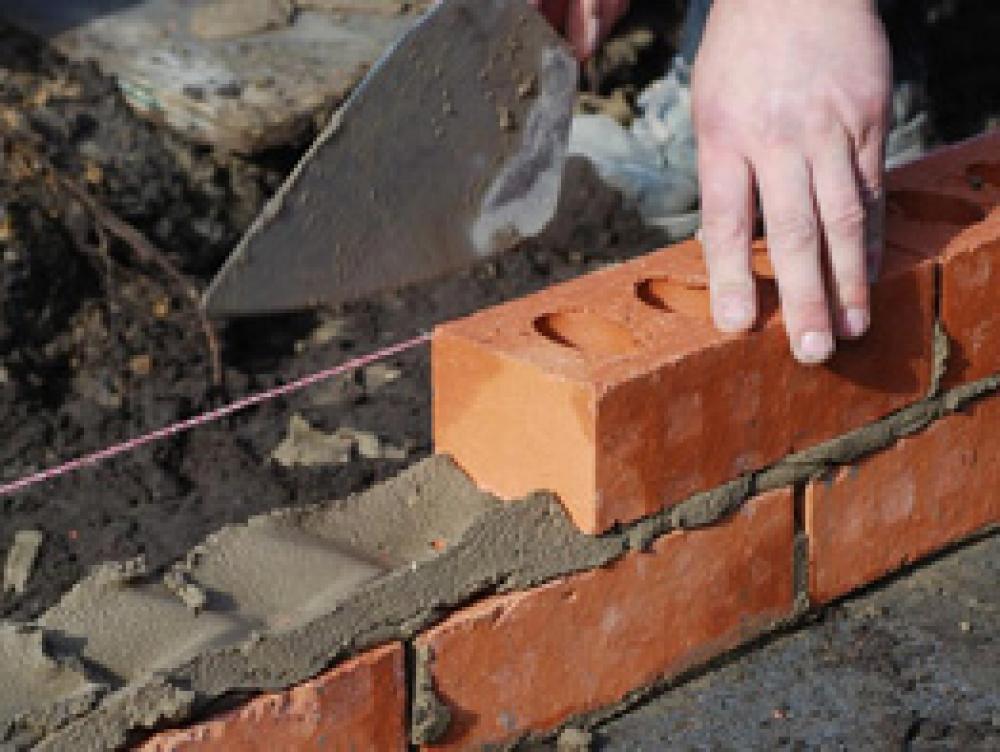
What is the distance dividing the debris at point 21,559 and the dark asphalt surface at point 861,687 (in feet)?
4.13

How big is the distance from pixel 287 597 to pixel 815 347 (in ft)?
→ 2.66

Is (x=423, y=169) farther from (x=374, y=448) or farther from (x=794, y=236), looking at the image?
(x=374, y=448)

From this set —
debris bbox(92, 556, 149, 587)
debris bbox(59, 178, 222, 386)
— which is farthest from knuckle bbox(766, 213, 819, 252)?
debris bbox(59, 178, 222, 386)

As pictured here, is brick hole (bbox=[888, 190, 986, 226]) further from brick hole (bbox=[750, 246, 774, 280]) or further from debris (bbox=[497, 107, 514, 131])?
debris (bbox=[497, 107, 514, 131])

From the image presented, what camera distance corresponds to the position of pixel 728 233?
2.64 m

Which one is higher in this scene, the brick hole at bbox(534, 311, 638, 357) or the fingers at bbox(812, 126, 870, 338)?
the fingers at bbox(812, 126, 870, 338)

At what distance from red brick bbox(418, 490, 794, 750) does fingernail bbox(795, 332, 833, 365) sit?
0.27 metres

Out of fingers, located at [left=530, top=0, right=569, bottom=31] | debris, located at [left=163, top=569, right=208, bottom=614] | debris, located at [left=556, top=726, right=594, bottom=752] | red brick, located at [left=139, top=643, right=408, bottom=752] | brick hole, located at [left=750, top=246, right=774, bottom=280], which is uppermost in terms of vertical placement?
fingers, located at [left=530, top=0, right=569, bottom=31]

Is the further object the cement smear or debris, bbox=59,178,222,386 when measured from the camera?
debris, bbox=59,178,222,386

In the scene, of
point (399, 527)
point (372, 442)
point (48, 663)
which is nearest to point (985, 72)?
point (372, 442)

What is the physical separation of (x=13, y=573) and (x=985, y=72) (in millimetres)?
3880

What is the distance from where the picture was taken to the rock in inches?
196

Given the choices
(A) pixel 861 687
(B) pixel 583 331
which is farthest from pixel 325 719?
(A) pixel 861 687

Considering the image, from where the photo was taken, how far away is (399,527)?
272cm
